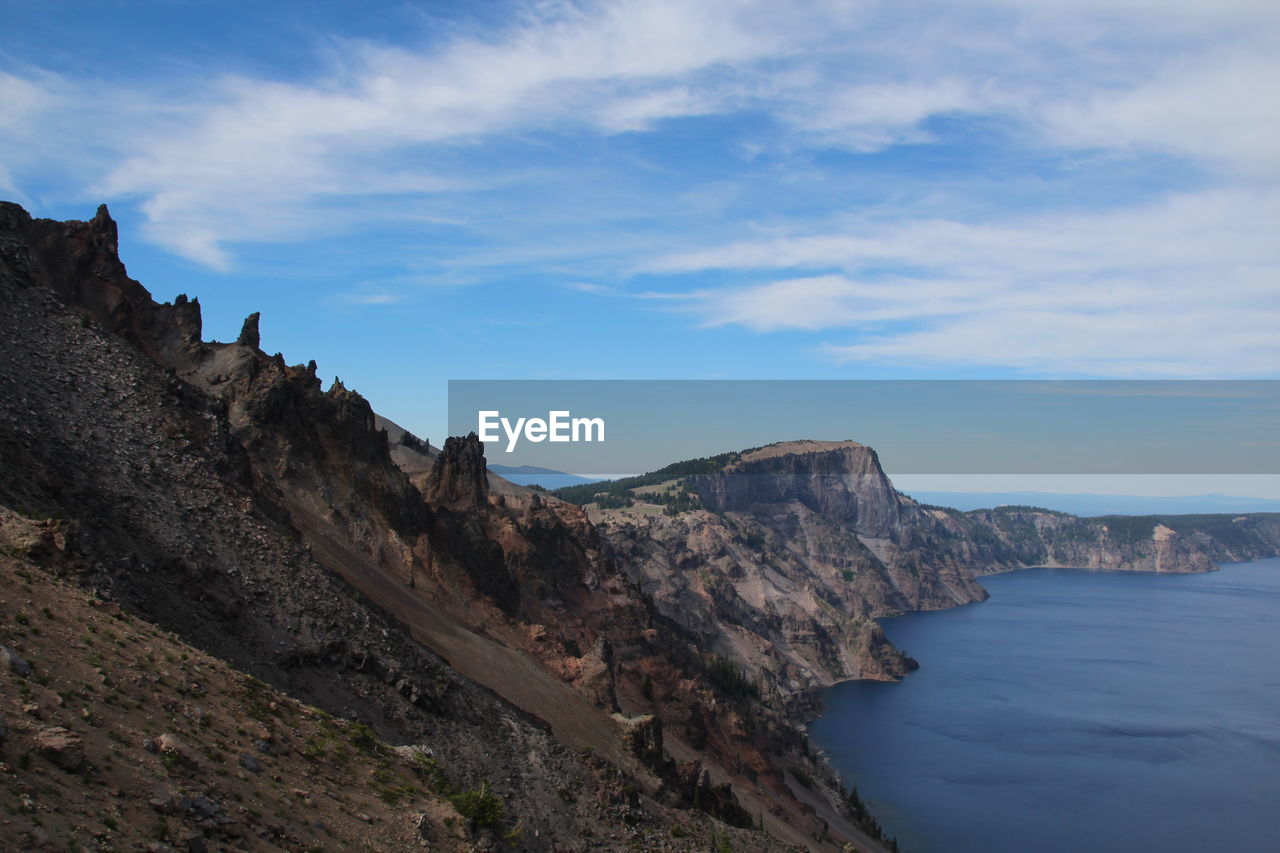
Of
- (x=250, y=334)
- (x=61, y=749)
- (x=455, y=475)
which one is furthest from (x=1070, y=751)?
(x=61, y=749)

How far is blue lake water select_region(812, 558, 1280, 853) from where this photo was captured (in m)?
94.4

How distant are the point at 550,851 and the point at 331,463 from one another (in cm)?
3641

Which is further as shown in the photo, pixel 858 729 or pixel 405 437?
pixel 858 729

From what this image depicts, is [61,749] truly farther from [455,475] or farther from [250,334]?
[455,475]

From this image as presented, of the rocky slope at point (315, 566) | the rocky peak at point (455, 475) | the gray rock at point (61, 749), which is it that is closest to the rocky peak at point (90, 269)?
the rocky slope at point (315, 566)

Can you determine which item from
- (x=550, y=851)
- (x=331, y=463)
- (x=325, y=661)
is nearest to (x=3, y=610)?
(x=325, y=661)

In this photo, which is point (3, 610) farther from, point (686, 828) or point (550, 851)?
point (686, 828)

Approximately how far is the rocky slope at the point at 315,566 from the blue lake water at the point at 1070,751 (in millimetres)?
34893

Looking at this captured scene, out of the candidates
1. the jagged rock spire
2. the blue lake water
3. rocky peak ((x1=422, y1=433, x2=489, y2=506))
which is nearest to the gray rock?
the jagged rock spire

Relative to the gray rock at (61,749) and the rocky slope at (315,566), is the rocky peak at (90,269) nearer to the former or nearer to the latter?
the rocky slope at (315,566)

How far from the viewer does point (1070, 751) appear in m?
122

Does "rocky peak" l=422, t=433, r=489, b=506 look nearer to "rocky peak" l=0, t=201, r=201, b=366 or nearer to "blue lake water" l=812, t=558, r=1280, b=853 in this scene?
"rocky peak" l=0, t=201, r=201, b=366

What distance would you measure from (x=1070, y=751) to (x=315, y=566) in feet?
380

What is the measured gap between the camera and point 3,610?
20.8 metres
